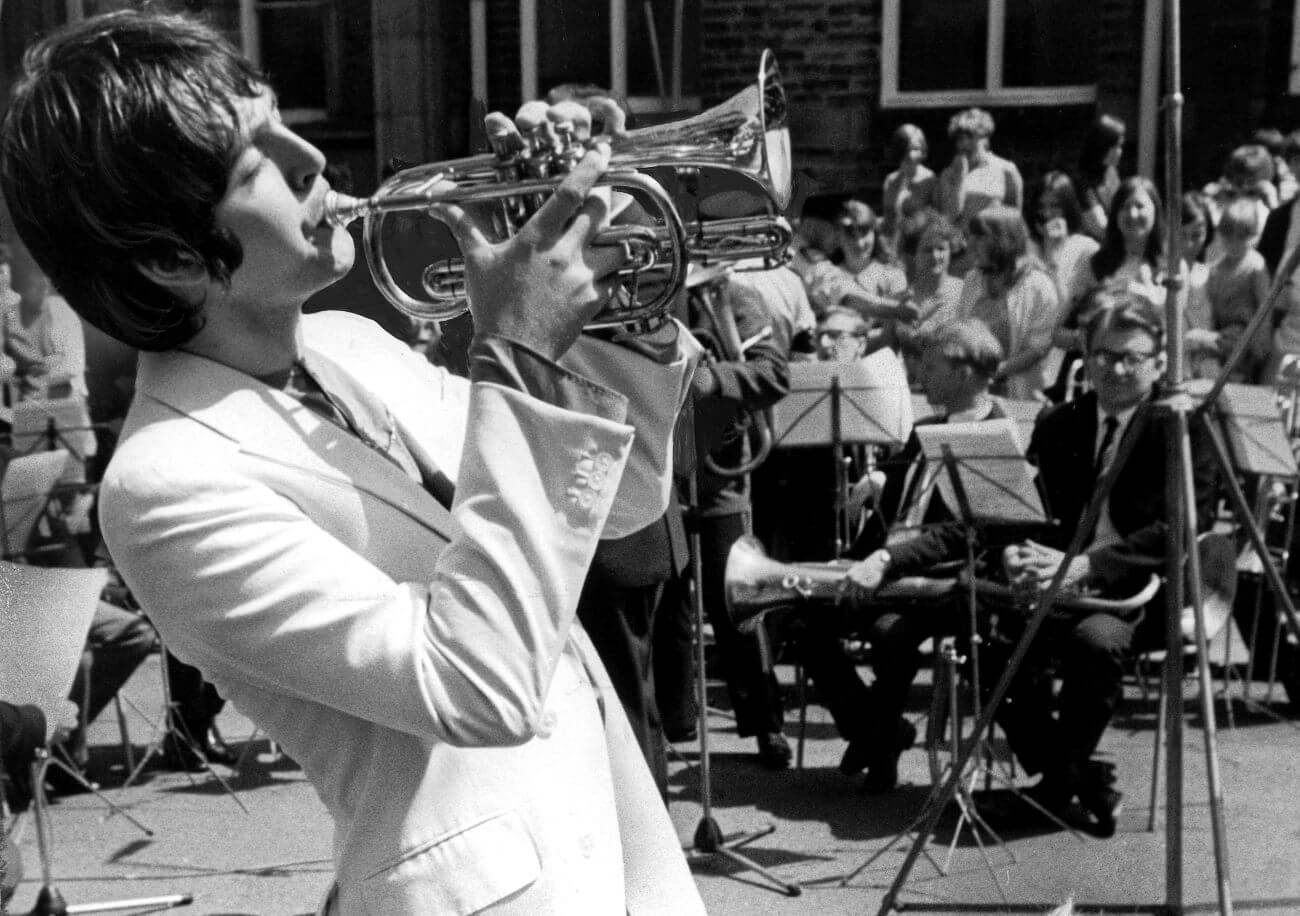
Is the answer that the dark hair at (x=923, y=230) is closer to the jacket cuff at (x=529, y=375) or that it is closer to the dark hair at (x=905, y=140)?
the dark hair at (x=905, y=140)

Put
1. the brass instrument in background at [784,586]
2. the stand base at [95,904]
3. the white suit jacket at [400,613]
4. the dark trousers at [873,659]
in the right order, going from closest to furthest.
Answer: the white suit jacket at [400,613] < the stand base at [95,904] < the brass instrument in background at [784,586] < the dark trousers at [873,659]

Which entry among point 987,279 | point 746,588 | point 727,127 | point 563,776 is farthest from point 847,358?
point 563,776

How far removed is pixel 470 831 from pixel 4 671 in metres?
2.48

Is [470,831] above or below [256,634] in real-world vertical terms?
below

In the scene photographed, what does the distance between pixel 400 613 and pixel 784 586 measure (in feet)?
11.7

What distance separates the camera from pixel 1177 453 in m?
3.19

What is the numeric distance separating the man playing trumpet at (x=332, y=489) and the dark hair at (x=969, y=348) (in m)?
4.04

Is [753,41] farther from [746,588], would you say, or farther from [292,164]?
[292,164]

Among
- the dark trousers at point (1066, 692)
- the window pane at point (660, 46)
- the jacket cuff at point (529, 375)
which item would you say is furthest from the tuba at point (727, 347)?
the window pane at point (660, 46)

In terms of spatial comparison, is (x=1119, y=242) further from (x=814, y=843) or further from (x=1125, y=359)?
(x=814, y=843)

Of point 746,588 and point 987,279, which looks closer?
point 746,588

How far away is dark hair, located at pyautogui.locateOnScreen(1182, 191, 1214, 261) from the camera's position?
25.1ft

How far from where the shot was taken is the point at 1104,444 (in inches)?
194

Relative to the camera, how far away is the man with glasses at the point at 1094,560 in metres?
4.68
